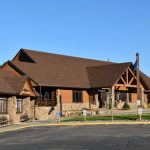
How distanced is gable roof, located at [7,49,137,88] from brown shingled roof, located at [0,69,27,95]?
277cm

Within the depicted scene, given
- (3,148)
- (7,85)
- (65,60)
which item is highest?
(65,60)

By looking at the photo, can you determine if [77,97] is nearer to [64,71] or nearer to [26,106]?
[64,71]

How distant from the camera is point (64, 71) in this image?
177ft

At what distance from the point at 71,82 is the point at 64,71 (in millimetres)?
2928

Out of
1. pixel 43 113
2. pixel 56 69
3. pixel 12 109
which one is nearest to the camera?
pixel 12 109

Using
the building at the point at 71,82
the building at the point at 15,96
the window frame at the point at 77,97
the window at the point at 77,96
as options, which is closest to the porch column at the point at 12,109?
the building at the point at 15,96

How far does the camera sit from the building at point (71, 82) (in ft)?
159

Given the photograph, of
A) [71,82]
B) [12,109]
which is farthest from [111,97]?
[12,109]

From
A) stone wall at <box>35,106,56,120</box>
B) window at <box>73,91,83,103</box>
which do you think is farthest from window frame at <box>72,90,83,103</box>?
stone wall at <box>35,106,56,120</box>

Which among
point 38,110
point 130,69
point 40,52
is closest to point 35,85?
point 38,110

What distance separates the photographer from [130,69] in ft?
183

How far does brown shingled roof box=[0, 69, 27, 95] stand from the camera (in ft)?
136

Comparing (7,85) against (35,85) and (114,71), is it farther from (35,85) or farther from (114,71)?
(114,71)

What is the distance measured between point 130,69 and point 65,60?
9.00m
